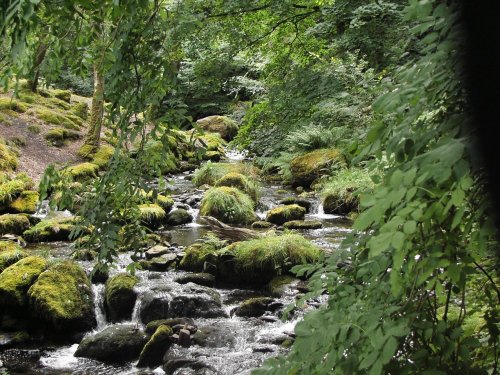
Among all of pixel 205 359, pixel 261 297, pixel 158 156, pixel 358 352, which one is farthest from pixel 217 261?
pixel 358 352

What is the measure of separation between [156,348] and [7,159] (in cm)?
968

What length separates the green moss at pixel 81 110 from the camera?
20.6 meters

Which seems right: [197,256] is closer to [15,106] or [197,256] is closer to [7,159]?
[7,159]

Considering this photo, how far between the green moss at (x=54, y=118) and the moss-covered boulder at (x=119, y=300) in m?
12.6

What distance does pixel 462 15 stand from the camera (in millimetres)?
807

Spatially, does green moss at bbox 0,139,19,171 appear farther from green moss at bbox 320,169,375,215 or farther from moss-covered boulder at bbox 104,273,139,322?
green moss at bbox 320,169,375,215

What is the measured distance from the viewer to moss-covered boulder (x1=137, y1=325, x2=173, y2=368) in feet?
21.1

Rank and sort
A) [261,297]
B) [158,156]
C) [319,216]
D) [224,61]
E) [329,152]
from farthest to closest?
[329,152], [319,216], [261,297], [224,61], [158,156]

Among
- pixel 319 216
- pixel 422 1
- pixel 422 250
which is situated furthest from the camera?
pixel 319 216

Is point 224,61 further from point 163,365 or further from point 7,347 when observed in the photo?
point 7,347

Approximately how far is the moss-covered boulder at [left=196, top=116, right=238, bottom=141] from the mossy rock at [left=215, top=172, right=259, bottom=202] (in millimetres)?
9996

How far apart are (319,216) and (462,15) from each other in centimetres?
1158

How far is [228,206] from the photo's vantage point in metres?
12.1

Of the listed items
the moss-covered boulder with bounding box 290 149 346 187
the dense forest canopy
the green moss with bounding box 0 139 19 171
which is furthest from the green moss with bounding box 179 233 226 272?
the green moss with bounding box 0 139 19 171
